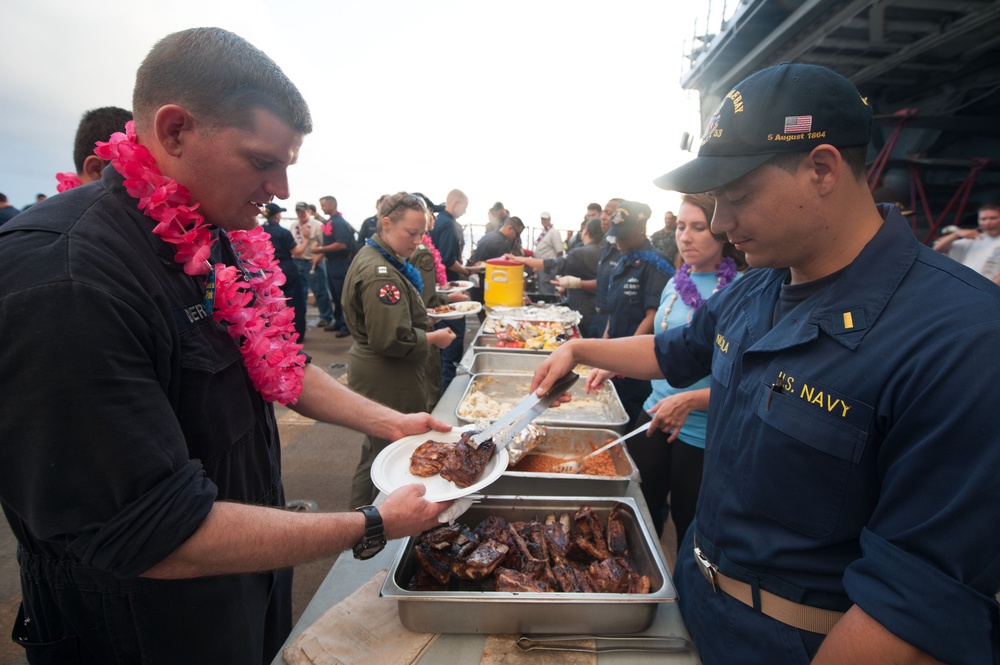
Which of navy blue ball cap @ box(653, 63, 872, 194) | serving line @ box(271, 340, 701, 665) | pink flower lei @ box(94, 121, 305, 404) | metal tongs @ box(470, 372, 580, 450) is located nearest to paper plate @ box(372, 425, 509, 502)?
metal tongs @ box(470, 372, 580, 450)

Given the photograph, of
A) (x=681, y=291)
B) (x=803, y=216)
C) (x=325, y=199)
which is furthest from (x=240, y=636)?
(x=325, y=199)

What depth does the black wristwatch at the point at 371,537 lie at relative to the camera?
1165 mm

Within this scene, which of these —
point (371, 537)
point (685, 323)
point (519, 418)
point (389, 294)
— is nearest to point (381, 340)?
point (389, 294)

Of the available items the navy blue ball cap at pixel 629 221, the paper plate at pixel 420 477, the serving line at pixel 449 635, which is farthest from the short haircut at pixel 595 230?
the serving line at pixel 449 635

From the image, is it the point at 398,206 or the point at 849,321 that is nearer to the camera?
the point at 849,321

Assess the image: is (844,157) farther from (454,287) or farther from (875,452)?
(454,287)

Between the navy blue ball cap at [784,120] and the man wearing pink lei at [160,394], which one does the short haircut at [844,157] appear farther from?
the man wearing pink lei at [160,394]

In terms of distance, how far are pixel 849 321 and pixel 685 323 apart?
1.58 m

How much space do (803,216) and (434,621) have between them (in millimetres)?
1420

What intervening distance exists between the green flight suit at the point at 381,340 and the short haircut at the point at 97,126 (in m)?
1.47

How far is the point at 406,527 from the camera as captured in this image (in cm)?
125

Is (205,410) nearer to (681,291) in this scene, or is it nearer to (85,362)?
(85,362)

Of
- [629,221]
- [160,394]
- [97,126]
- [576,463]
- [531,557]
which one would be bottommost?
[576,463]

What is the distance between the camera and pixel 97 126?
224cm
